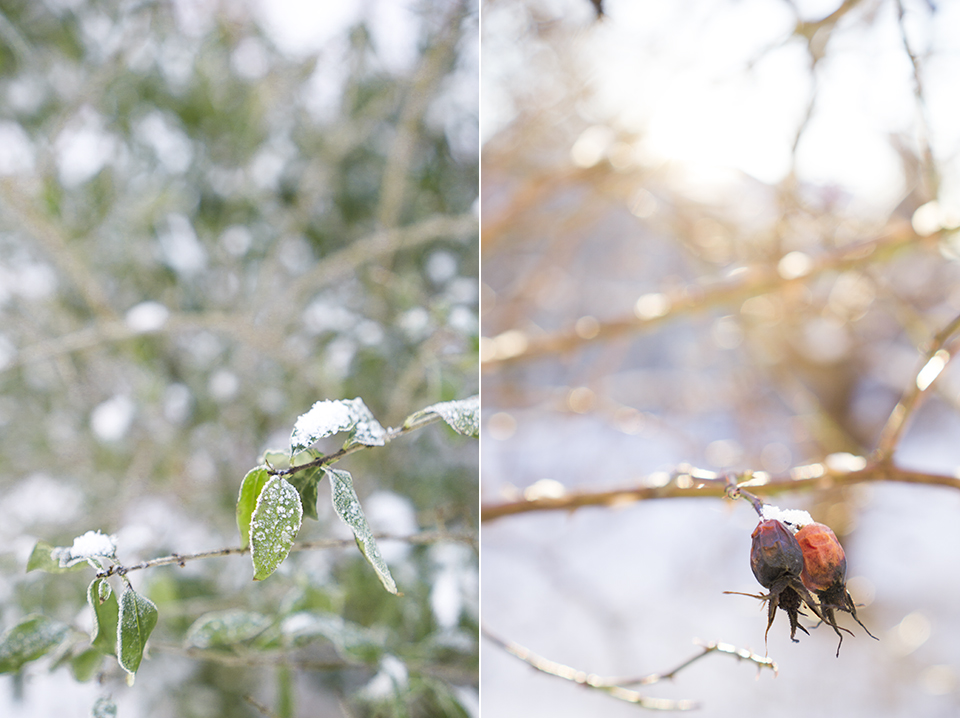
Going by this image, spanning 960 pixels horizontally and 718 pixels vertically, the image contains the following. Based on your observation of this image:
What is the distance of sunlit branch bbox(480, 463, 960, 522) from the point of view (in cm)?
33

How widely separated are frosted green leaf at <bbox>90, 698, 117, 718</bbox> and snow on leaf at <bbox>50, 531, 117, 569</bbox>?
0.32 feet

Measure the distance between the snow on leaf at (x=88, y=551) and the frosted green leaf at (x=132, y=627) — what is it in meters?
→ 0.02

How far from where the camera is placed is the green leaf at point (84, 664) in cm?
36

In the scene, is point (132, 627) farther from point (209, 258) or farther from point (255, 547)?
point (209, 258)

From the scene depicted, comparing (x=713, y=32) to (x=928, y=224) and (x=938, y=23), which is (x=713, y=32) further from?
(x=928, y=224)

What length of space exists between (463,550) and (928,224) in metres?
0.56

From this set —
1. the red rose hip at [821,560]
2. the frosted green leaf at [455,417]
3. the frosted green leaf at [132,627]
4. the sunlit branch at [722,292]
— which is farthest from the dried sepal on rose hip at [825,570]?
the sunlit branch at [722,292]

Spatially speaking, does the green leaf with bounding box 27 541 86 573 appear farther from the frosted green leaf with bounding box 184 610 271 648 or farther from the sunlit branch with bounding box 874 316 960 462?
the sunlit branch with bounding box 874 316 960 462

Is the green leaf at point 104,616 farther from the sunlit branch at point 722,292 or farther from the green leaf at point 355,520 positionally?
the sunlit branch at point 722,292

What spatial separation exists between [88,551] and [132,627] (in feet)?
0.14

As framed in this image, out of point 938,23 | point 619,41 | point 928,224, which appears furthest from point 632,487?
point 619,41

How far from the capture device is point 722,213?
98cm

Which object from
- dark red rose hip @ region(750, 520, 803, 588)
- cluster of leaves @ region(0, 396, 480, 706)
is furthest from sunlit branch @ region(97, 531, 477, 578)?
dark red rose hip @ region(750, 520, 803, 588)

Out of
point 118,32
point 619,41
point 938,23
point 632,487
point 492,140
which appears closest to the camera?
point 632,487
